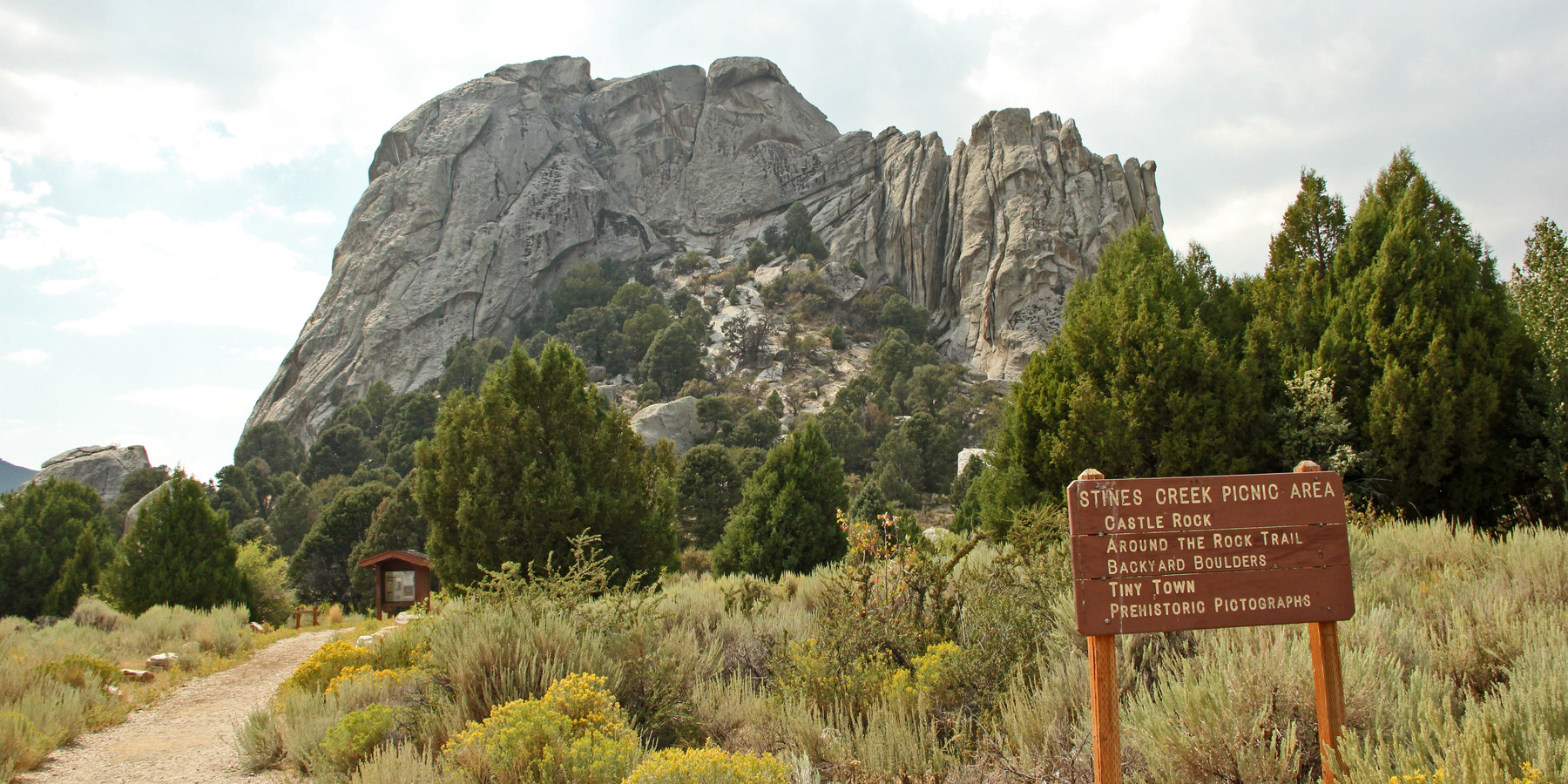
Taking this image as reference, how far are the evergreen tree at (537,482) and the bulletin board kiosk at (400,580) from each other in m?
7.87

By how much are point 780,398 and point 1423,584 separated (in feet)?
166

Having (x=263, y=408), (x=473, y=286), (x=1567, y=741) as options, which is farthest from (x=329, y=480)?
(x=1567, y=741)

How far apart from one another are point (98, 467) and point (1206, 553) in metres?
76.7

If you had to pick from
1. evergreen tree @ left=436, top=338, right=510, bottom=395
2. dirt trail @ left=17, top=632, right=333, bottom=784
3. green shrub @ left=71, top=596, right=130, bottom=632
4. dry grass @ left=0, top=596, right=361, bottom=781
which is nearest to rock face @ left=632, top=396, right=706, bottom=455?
evergreen tree @ left=436, top=338, right=510, bottom=395

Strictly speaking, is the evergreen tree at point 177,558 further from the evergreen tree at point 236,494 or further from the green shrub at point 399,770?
the evergreen tree at point 236,494

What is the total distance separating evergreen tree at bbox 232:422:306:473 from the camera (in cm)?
5847

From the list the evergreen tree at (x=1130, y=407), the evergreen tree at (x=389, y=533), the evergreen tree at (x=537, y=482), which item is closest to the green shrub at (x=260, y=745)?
the evergreen tree at (x=537, y=482)

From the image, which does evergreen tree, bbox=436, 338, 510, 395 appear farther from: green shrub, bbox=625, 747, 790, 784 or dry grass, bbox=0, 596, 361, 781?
green shrub, bbox=625, 747, 790, 784

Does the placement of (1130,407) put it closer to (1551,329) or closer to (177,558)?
(1551,329)

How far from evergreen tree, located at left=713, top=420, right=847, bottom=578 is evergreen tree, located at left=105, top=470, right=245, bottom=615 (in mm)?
11392

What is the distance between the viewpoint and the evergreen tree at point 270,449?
58469mm

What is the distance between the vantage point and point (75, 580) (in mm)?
21328

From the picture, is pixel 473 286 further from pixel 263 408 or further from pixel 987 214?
pixel 987 214

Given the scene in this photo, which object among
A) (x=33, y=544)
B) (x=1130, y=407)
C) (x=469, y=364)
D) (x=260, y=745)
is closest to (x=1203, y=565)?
(x=260, y=745)
